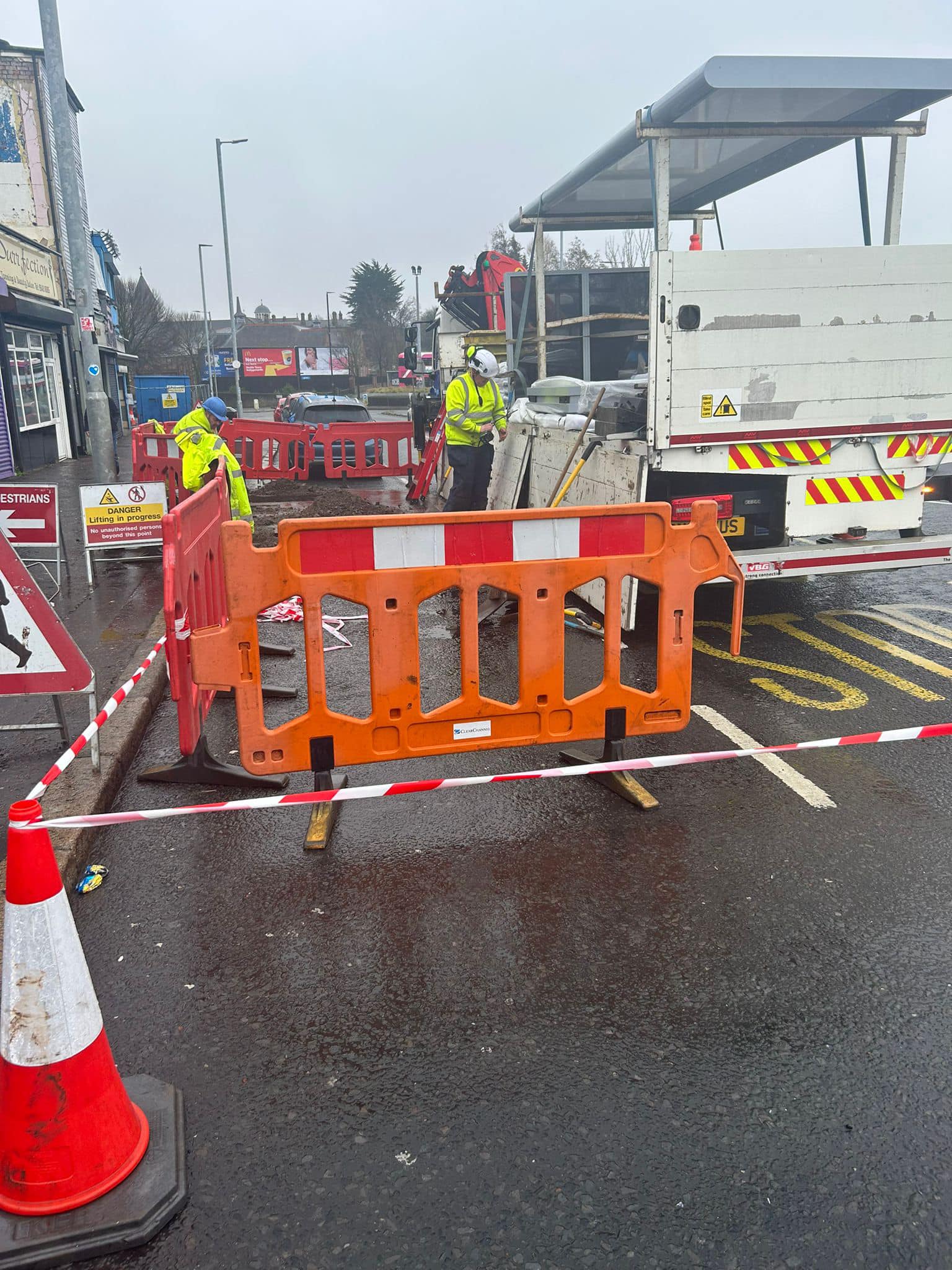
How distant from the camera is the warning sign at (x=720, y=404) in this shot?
665 cm

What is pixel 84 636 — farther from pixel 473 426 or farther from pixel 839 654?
pixel 839 654

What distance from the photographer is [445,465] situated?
1467 centimetres

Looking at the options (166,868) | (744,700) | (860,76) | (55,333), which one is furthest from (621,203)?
(55,333)

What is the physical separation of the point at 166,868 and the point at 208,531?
2.18 meters

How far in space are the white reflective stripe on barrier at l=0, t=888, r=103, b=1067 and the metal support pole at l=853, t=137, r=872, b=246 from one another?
8112 mm

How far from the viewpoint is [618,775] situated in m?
4.81

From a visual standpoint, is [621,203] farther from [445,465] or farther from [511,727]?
[511,727]

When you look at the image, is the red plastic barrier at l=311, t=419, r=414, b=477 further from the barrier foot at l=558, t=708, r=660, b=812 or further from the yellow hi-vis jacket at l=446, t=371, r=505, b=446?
the barrier foot at l=558, t=708, r=660, b=812

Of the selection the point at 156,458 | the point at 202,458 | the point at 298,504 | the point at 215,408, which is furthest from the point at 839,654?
the point at 156,458

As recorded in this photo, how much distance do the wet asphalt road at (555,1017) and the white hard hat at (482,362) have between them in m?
5.82

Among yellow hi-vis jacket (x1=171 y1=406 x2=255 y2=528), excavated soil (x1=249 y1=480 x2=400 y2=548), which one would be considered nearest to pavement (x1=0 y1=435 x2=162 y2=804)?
yellow hi-vis jacket (x1=171 y1=406 x2=255 y2=528)

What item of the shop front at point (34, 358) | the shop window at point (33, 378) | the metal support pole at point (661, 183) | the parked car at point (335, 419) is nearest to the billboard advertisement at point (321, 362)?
the shop front at point (34, 358)

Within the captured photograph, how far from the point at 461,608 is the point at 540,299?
7.52 m

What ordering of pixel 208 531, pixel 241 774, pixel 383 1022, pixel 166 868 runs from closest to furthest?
pixel 383 1022 < pixel 166 868 < pixel 241 774 < pixel 208 531
